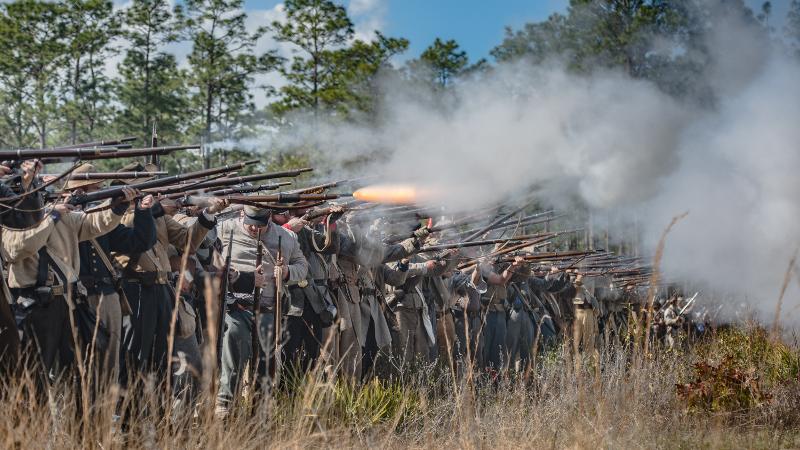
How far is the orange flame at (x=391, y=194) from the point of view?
1102cm

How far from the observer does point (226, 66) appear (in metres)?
30.6

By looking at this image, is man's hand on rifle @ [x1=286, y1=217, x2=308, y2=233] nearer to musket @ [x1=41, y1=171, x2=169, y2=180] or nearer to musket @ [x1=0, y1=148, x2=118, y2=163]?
musket @ [x1=41, y1=171, x2=169, y2=180]

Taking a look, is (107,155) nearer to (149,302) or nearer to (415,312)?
(149,302)

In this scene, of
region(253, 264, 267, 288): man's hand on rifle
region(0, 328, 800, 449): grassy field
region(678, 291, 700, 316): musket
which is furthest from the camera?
region(678, 291, 700, 316): musket

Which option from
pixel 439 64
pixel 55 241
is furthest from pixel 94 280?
pixel 439 64

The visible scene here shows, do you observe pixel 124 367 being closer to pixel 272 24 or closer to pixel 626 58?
pixel 626 58

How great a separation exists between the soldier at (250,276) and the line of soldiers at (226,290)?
0.01 m

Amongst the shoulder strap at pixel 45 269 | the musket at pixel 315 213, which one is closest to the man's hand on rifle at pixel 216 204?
the shoulder strap at pixel 45 269

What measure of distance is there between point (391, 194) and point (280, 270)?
2825 mm

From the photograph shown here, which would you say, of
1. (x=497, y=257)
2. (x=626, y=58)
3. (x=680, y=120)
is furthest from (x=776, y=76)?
(x=497, y=257)

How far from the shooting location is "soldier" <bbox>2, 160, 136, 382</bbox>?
6.82 m

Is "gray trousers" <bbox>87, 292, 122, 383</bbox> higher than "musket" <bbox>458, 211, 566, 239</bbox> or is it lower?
lower

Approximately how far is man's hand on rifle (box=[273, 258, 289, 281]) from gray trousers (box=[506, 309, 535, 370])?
7668mm

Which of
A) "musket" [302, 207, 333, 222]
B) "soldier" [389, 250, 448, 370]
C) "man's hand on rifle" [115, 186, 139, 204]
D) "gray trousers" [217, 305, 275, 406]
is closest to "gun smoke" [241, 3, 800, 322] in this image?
"soldier" [389, 250, 448, 370]
